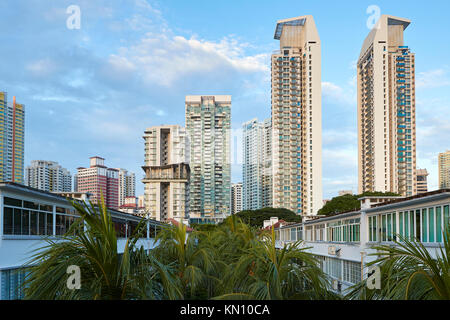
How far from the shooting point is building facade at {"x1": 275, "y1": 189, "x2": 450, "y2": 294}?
14.8 m

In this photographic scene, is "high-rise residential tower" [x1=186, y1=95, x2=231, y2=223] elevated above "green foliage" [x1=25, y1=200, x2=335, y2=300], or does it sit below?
above

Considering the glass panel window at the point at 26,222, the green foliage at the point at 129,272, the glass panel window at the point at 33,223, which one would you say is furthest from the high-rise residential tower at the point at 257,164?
the green foliage at the point at 129,272

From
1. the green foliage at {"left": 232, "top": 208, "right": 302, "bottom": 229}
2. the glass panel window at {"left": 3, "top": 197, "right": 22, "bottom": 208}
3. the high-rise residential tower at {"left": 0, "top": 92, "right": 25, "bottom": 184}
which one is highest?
the high-rise residential tower at {"left": 0, "top": 92, "right": 25, "bottom": 184}

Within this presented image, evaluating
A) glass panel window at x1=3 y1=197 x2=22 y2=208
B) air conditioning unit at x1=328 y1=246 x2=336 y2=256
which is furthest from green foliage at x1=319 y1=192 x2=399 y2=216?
glass panel window at x1=3 y1=197 x2=22 y2=208

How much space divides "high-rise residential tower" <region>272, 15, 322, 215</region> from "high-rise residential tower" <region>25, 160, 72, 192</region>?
360ft

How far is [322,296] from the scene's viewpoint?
27.1 ft

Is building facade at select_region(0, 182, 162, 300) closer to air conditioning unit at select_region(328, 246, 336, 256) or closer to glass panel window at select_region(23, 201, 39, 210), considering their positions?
glass panel window at select_region(23, 201, 39, 210)

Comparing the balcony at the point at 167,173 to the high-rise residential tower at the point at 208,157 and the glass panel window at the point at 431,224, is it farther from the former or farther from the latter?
the glass panel window at the point at 431,224

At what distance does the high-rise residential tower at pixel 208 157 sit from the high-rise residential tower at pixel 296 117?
4561cm

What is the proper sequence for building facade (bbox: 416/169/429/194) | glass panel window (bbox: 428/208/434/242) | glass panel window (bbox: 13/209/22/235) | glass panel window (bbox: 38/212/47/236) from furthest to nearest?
building facade (bbox: 416/169/429/194) < glass panel window (bbox: 38/212/47/236) < glass panel window (bbox: 428/208/434/242) < glass panel window (bbox: 13/209/22/235)

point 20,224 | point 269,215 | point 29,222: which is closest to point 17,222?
point 20,224

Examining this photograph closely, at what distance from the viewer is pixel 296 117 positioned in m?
115

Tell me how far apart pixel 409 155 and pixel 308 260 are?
99995mm

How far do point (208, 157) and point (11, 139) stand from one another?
2658 inches
